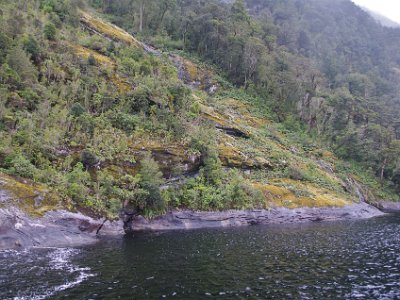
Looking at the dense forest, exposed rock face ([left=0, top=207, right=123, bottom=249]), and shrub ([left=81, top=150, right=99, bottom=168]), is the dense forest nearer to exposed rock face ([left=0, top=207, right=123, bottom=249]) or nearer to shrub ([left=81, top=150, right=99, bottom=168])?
shrub ([left=81, top=150, right=99, bottom=168])

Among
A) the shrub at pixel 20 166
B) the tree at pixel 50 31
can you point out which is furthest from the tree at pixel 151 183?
the tree at pixel 50 31

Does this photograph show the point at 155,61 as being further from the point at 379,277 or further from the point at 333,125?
Answer: the point at 379,277

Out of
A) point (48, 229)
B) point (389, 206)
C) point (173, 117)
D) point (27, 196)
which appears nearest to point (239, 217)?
point (173, 117)

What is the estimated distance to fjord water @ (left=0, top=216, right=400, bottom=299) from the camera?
2169cm

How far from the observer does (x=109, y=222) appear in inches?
1593

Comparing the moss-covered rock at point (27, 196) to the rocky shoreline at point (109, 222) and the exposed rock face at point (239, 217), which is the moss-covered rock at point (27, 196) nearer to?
the rocky shoreline at point (109, 222)

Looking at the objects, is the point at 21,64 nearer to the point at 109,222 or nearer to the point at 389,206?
the point at 109,222

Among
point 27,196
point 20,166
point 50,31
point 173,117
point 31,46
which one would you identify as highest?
point 50,31

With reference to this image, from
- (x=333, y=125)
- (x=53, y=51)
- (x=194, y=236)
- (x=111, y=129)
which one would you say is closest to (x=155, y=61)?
(x=53, y=51)

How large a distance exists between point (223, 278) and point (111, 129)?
31566 mm

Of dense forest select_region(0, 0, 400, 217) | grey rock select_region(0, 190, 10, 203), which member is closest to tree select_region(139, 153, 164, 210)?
dense forest select_region(0, 0, 400, 217)

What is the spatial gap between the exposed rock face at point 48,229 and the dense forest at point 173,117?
2.16m

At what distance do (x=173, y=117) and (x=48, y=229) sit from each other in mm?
27021

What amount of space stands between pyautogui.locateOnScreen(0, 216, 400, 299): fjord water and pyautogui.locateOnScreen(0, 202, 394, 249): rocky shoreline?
247 centimetres
